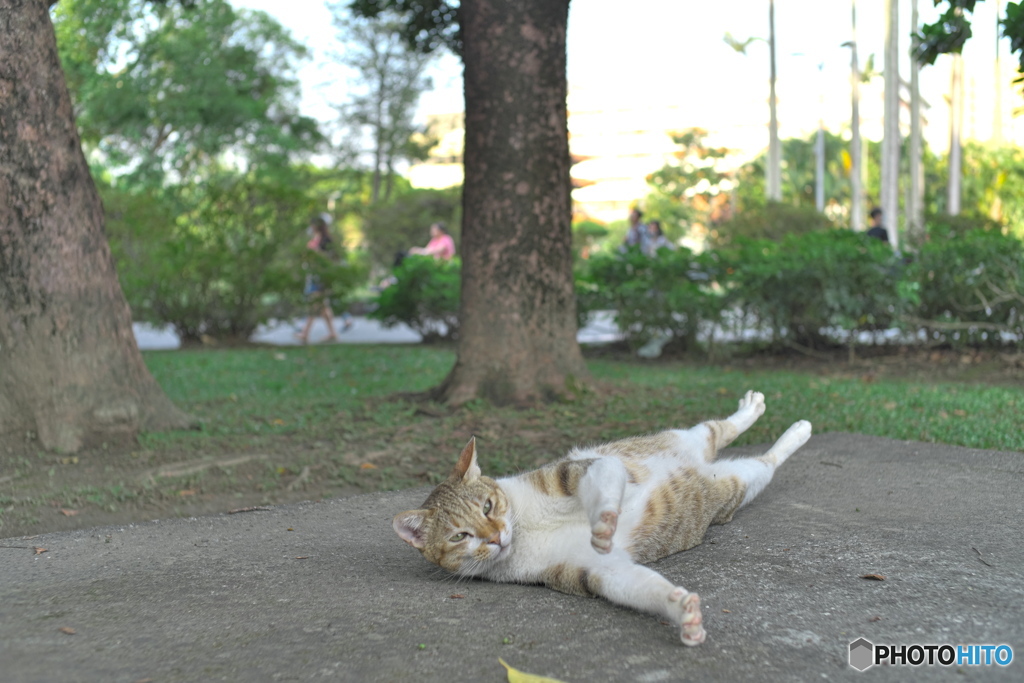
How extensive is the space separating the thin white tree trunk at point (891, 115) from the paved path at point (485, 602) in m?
25.2

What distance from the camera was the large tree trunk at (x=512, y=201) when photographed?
7.11 m

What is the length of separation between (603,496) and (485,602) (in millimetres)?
584

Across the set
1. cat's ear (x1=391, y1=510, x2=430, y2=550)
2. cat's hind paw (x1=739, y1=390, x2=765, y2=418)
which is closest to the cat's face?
cat's ear (x1=391, y1=510, x2=430, y2=550)

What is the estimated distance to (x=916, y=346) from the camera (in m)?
9.85

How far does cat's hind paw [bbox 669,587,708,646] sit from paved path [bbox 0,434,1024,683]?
0.17ft

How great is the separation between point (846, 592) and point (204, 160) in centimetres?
2788

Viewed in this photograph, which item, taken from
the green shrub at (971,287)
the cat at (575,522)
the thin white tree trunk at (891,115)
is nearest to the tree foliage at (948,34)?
the green shrub at (971,287)

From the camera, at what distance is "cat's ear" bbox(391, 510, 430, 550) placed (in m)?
3.32

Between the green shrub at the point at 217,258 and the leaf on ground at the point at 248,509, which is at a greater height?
the green shrub at the point at 217,258

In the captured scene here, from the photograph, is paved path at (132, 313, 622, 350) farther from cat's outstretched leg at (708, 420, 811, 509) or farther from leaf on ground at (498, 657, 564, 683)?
leaf on ground at (498, 657, 564, 683)

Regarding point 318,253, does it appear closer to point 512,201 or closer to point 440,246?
point 440,246

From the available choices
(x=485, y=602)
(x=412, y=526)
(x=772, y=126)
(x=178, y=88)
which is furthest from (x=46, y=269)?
(x=772, y=126)

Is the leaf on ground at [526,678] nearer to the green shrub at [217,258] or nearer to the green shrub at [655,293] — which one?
the green shrub at [655,293]

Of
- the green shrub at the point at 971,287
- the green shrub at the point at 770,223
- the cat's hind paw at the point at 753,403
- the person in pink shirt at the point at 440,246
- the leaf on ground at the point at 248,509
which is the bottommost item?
the leaf on ground at the point at 248,509
